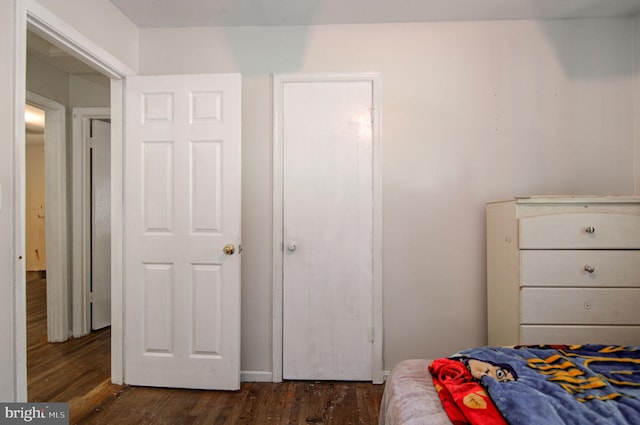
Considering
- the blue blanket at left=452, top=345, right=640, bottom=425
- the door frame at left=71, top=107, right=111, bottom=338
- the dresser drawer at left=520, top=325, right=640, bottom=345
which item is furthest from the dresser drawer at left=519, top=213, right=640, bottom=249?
the door frame at left=71, top=107, right=111, bottom=338

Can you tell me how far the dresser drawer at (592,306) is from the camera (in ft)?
5.70

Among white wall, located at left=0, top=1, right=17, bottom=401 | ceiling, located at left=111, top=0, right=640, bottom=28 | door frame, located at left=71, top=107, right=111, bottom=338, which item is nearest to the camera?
white wall, located at left=0, top=1, right=17, bottom=401

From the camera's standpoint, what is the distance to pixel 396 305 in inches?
88.2

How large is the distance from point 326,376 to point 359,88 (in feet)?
6.68

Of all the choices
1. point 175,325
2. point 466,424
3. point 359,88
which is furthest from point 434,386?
point 359,88

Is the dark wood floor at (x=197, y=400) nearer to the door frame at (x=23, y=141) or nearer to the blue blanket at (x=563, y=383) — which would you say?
the door frame at (x=23, y=141)

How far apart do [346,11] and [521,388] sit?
223 cm

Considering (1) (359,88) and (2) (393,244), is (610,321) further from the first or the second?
(1) (359,88)

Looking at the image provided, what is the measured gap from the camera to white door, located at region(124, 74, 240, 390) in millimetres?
2105

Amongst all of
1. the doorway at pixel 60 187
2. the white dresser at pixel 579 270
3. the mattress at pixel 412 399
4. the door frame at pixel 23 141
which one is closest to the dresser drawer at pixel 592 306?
the white dresser at pixel 579 270

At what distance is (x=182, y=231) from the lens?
6.97 ft

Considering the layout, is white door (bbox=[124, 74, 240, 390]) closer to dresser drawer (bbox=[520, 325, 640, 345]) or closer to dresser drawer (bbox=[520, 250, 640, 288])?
dresser drawer (bbox=[520, 250, 640, 288])

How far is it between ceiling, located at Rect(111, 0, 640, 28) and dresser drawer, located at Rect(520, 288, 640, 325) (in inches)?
71.2

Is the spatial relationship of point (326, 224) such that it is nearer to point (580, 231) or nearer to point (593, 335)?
point (580, 231)
